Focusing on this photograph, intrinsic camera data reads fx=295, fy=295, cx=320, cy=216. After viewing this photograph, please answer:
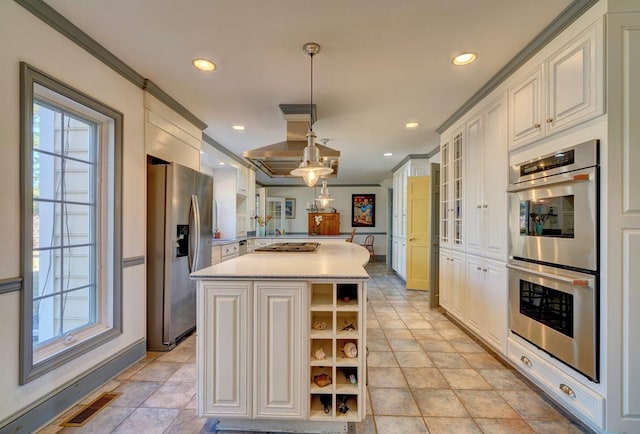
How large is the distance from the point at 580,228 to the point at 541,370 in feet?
3.29

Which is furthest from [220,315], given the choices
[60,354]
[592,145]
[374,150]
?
[374,150]

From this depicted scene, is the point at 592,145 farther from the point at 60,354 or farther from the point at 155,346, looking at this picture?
the point at 155,346

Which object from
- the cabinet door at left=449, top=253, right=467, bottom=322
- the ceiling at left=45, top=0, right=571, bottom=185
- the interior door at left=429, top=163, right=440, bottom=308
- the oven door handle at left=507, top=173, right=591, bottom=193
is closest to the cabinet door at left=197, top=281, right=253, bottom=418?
the ceiling at left=45, top=0, right=571, bottom=185

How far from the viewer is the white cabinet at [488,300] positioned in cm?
241

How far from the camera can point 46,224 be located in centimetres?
191

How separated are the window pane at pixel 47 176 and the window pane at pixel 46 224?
6 cm

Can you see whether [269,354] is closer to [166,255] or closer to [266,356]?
[266,356]

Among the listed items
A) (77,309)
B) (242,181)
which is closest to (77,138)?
(77,309)

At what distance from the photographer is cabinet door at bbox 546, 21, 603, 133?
155 cm

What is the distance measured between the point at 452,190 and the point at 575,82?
186 centimetres

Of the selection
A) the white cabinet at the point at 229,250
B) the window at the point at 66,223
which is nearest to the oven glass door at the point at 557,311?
the window at the point at 66,223

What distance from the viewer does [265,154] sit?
2725 mm

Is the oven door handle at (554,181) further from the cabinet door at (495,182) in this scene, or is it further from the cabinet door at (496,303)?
the cabinet door at (496,303)

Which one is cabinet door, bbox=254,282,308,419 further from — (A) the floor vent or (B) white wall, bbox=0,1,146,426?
(B) white wall, bbox=0,1,146,426
